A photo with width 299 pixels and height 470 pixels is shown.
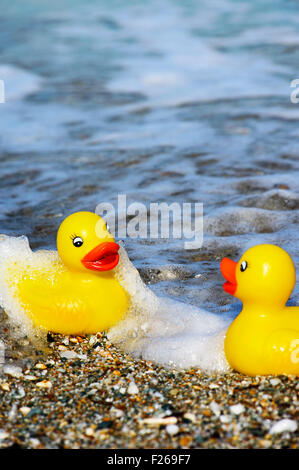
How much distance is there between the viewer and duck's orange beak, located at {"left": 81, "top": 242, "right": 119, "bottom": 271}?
9.64ft

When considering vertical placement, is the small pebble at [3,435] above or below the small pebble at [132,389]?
below

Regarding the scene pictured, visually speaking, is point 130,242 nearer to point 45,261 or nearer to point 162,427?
point 45,261

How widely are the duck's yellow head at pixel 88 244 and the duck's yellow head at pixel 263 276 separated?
2.12 ft

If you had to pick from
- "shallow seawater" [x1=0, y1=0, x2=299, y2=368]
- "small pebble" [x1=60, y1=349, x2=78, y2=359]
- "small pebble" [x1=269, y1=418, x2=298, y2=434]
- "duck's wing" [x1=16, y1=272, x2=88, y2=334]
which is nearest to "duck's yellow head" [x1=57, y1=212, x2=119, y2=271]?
"duck's wing" [x1=16, y1=272, x2=88, y2=334]

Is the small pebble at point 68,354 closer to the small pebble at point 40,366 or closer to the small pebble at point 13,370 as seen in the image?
the small pebble at point 40,366

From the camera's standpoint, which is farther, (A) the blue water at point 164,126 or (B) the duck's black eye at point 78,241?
(A) the blue water at point 164,126

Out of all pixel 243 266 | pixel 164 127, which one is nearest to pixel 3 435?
pixel 243 266

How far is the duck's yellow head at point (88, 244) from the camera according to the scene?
296 cm

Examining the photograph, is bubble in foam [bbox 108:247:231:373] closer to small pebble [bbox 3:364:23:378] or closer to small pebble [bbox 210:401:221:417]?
small pebble [bbox 210:401:221:417]

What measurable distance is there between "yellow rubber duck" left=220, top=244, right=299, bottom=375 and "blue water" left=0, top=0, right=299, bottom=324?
790 millimetres

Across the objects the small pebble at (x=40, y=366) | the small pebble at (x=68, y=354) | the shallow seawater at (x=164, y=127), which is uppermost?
the shallow seawater at (x=164, y=127)

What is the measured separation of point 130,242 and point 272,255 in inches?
82.4

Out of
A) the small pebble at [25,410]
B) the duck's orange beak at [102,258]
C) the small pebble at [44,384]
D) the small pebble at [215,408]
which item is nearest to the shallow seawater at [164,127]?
the duck's orange beak at [102,258]
